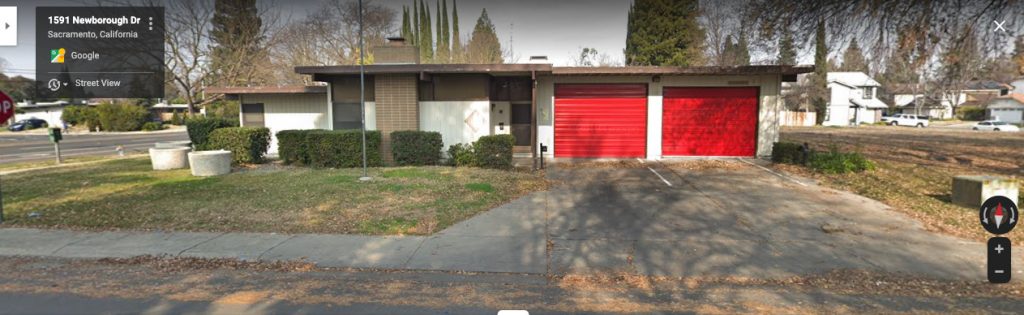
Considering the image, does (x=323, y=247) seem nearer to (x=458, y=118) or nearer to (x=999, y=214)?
(x=999, y=214)

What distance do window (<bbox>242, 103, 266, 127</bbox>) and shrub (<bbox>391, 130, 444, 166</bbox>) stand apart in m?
5.83

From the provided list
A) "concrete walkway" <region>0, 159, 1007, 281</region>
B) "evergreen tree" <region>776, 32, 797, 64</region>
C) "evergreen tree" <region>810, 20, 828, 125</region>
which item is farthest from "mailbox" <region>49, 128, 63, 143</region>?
"evergreen tree" <region>810, 20, 828, 125</region>

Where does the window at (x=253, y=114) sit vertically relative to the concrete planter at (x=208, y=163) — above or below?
above

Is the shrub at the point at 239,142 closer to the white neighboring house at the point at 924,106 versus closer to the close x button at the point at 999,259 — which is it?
the close x button at the point at 999,259

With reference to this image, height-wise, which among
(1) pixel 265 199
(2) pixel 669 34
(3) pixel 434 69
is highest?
(2) pixel 669 34

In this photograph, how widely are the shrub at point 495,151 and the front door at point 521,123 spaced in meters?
3.34

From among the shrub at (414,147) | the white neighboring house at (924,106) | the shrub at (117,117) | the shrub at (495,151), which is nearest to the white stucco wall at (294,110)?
the shrub at (414,147)

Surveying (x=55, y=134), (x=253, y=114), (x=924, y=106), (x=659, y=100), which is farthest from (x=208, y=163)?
(x=924, y=106)

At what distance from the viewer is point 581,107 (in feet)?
52.7

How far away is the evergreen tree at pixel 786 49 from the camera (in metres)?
13.5

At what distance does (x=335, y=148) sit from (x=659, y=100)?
33.1 ft

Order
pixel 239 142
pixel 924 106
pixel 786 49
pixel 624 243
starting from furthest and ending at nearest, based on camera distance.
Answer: pixel 924 106 < pixel 786 49 < pixel 239 142 < pixel 624 243

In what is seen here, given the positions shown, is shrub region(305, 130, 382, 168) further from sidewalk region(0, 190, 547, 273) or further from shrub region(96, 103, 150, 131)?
shrub region(96, 103, 150, 131)

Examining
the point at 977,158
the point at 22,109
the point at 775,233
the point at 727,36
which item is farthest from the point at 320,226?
the point at 22,109
